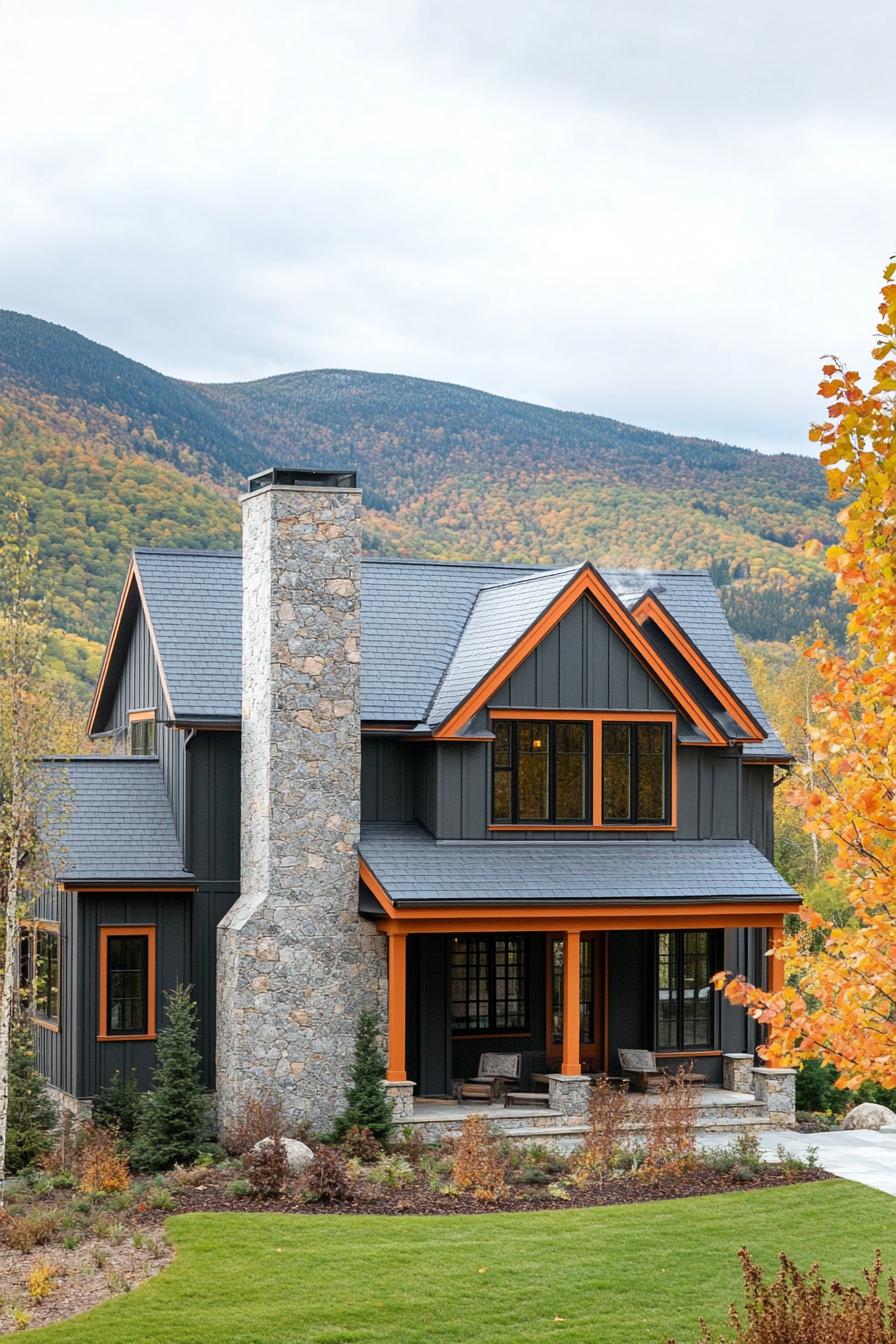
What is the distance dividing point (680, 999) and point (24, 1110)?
8.52 metres

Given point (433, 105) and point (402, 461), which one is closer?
point (433, 105)

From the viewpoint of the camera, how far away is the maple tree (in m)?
6.34

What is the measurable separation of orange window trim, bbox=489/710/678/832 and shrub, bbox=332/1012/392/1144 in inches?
122

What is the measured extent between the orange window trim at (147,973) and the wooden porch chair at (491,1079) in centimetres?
383

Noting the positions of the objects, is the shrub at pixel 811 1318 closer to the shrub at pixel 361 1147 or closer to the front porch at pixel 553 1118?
the shrub at pixel 361 1147

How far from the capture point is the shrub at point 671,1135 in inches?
663

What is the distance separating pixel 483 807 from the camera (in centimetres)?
2008

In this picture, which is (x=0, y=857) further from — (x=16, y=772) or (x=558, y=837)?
(x=558, y=837)

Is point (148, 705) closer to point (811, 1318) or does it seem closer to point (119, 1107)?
point (119, 1107)

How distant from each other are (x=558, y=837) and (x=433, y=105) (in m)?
9.40

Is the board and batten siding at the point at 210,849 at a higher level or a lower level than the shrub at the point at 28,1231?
higher

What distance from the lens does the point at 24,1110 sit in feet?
57.6

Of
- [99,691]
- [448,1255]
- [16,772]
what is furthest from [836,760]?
[99,691]

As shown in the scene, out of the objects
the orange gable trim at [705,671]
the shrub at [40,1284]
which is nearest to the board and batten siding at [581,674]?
the orange gable trim at [705,671]
